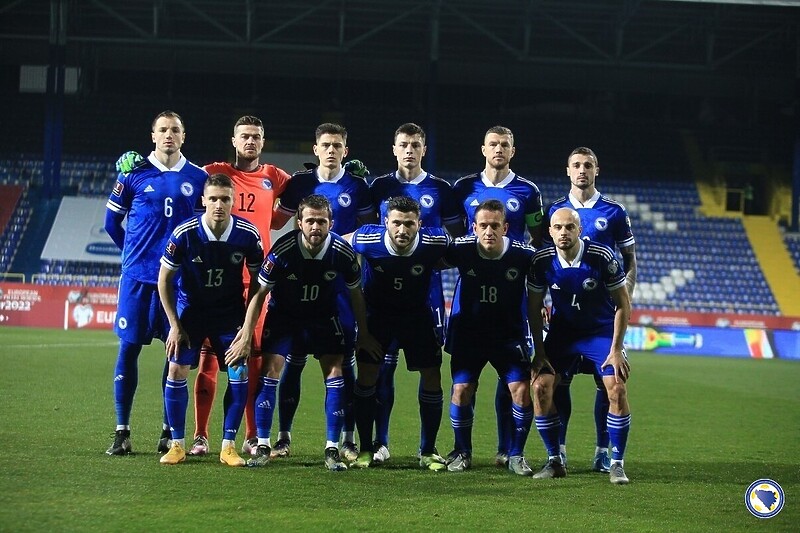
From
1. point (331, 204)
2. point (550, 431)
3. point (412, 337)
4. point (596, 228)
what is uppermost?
point (331, 204)

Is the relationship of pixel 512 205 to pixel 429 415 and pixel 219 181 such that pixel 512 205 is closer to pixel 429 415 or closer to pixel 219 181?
pixel 429 415

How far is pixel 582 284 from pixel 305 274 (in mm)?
1686

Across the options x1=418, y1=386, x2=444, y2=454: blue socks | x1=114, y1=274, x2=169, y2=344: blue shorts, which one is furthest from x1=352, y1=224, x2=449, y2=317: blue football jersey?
x1=114, y1=274, x2=169, y2=344: blue shorts

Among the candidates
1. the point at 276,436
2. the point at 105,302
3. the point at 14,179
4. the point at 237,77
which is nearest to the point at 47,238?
the point at 14,179

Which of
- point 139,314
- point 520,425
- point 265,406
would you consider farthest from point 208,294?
point 520,425

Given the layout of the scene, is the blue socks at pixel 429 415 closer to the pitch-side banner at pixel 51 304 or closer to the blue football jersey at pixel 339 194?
the blue football jersey at pixel 339 194

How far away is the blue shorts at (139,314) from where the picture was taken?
6496mm

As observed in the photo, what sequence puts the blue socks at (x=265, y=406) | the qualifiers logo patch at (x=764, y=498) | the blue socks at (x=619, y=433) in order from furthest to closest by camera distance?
the blue socks at (x=265, y=406), the blue socks at (x=619, y=433), the qualifiers logo patch at (x=764, y=498)

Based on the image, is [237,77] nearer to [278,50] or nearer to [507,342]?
[278,50]

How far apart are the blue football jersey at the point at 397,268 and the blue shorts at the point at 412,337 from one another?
53 millimetres

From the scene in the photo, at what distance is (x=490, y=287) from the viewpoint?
6.45m

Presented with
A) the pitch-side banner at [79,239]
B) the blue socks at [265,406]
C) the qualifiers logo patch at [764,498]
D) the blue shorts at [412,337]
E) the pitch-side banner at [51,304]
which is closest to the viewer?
the qualifiers logo patch at [764,498]

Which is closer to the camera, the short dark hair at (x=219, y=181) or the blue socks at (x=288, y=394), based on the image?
the short dark hair at (x=219, y=181)

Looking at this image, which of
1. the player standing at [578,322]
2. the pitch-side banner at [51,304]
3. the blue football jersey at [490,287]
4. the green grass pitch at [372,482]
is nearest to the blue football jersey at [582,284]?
the player standing at [578,322]
